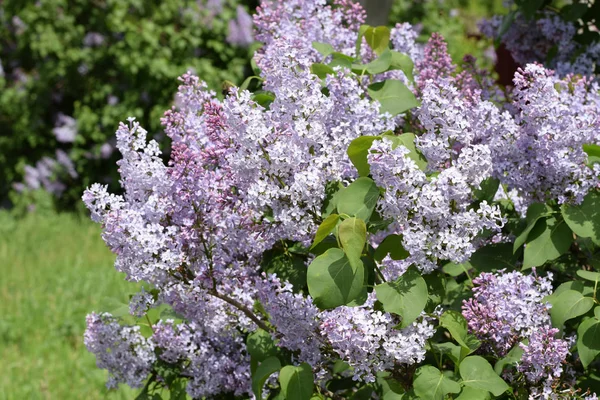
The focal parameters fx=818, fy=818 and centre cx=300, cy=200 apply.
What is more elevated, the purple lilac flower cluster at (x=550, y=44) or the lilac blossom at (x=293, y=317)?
the purple lilac flower cluster at (x=550, y=44)

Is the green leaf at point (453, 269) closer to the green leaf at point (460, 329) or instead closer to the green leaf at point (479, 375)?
the green leaf at point (460, 329)

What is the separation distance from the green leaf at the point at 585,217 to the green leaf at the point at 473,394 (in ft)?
1.61

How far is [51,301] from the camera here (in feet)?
18.0

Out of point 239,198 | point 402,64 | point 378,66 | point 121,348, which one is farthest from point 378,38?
point 121,348

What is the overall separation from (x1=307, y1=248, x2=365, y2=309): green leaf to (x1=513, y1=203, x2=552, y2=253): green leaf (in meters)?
0.57

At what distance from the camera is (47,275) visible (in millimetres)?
5996

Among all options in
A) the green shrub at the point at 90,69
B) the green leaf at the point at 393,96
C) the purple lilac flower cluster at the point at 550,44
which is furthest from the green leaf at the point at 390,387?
the green shrub at the point at 90,69

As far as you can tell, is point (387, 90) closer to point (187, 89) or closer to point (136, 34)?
point (187, 89)

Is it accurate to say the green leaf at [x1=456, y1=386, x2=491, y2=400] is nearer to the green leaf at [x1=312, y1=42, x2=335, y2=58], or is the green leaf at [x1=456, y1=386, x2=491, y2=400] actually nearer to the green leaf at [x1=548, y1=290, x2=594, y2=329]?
the green leaf at [x1=548, y1=290, x2=594, y2=329]

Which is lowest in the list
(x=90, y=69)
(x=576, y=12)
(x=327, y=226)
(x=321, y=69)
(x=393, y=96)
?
(x=327, y=226)

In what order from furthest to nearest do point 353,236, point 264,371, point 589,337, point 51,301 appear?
1. point 51,301
2. point 264,371
3. point 589,337
4. point 353,236

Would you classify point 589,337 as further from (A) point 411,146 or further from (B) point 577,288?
(A) point 411,146

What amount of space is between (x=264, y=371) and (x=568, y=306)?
31.9 inches

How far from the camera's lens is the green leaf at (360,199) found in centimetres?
190
